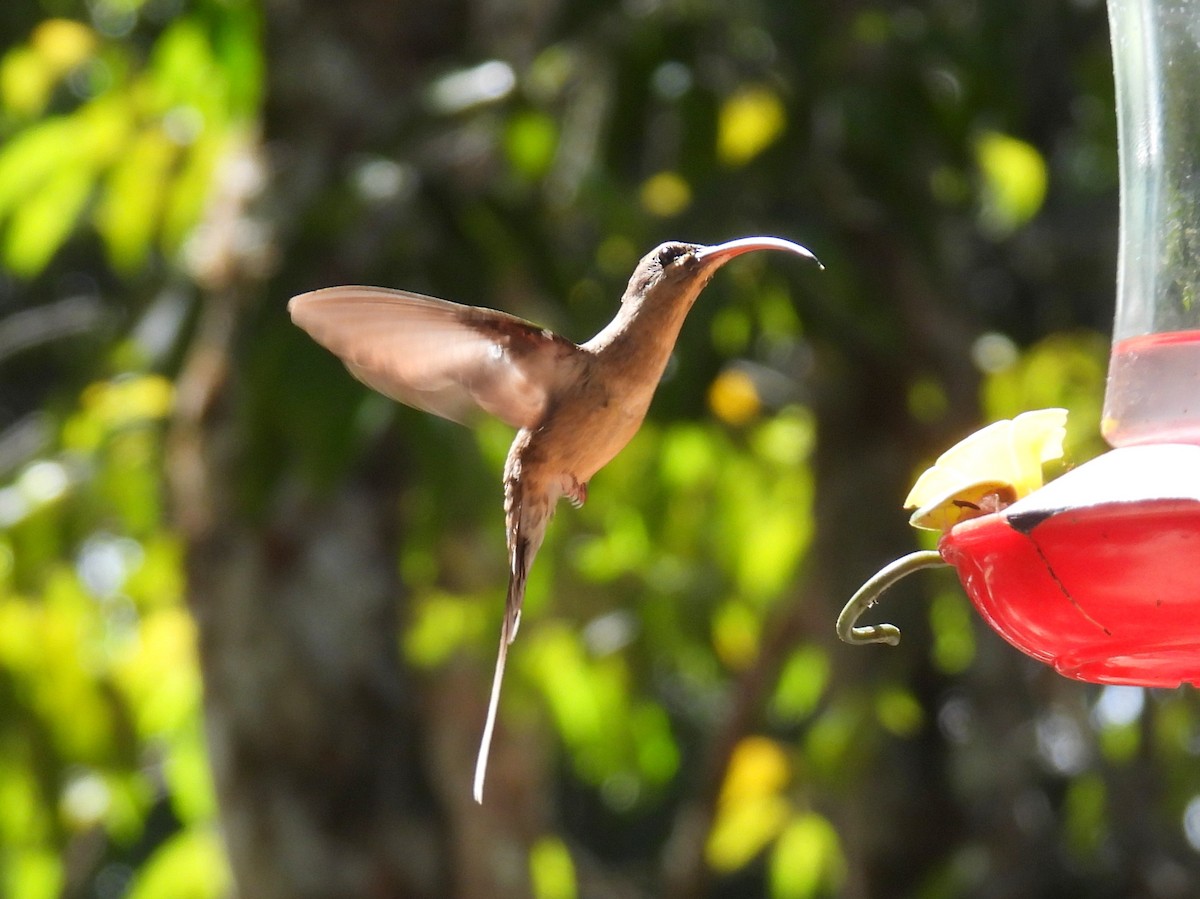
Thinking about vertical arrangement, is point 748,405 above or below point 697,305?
below

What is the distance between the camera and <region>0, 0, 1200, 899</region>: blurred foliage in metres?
4.55

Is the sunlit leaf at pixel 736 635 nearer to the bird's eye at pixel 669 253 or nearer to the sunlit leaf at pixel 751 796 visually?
the sunlit leaf at pixel 751 796

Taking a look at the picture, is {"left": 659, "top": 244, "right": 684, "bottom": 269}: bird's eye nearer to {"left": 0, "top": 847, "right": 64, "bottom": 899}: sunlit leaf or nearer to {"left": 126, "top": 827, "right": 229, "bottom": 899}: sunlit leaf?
{"left": 0, "top": 847, "right": 64, "bottom": 899}: sunlit leaf

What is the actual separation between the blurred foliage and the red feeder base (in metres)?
1.75

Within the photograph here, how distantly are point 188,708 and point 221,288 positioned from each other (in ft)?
6.41

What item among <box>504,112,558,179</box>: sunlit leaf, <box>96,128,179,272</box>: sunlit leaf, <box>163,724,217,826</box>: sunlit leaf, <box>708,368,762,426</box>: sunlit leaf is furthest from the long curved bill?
<box>163,724,217,826</box>: sunlit leaf

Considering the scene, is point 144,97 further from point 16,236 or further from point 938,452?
point 938,452

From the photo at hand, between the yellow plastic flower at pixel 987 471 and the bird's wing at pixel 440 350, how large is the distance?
66cm

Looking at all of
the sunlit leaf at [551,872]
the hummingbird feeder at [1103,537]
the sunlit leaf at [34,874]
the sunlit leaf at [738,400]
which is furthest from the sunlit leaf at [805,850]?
the hummingbird feeder at [1103,537]

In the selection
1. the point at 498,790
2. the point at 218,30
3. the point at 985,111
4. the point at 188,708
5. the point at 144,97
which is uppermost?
the point at 218,30

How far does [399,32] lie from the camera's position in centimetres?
616

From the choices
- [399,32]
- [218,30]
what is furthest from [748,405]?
[218,30]

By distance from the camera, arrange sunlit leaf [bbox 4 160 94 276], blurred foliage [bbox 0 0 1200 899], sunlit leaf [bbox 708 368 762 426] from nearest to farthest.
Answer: blurred foliage [bbox 0 0 1200 899] → sunlit leaf [bbox 708 368 762 426] → sunlit leaf [bbox 4 160 94 276]

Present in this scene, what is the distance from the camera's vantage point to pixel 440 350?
112 inches
